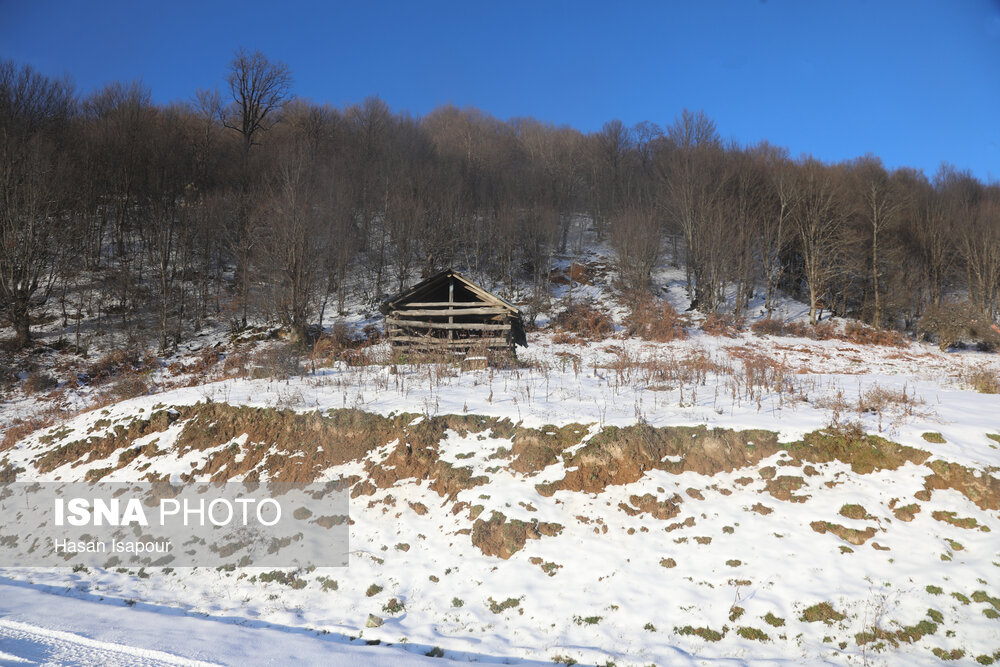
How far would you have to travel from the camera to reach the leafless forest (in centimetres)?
2578

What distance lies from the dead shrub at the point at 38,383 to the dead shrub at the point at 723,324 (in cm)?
3272

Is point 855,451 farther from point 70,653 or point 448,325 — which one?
point 448,325

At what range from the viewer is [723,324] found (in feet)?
96.7

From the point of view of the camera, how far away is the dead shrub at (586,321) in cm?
2852

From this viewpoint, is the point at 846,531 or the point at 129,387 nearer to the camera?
the point at 846,531

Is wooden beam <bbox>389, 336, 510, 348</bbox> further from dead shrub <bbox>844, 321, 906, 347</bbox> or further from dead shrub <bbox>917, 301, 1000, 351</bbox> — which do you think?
dead shrub <bbox>917, 301, 1000, 351</bbox>

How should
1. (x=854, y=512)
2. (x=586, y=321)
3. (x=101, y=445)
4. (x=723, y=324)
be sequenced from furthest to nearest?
(x=586, y=321)
(x=723, y=324)
(x=101, y=445)
(x=854, y=512)

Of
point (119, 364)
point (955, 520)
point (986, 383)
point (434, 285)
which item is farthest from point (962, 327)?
point (119, 364)

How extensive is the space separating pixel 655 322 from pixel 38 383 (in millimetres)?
30051

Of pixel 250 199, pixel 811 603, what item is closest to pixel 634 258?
pixel 250 199

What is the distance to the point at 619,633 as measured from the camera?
5.27 meters

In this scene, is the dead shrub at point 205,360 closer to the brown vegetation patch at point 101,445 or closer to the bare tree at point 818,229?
the brown vegetation patch at point 101,445

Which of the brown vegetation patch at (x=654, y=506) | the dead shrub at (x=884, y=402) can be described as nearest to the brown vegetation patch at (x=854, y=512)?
the brown vegetation patch at (x=654, y=506)

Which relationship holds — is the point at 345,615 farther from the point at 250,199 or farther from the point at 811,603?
the point at 250,199
